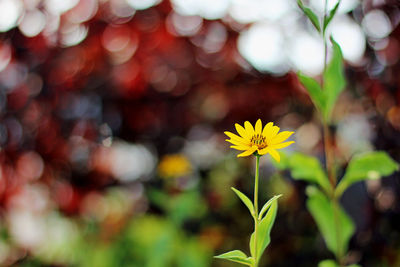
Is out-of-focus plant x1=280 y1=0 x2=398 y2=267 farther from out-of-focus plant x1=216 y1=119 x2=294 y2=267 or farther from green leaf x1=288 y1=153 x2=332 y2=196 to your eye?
out-of-focus plant x1=216 y1=119 x2=294 y2=267

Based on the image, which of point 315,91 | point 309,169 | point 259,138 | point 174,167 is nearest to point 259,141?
point 259,138

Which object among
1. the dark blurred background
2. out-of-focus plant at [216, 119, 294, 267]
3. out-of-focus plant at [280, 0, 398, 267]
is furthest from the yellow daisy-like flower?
the dark blurred background

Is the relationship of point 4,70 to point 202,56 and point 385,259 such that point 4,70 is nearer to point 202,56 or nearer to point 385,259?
point 202,56

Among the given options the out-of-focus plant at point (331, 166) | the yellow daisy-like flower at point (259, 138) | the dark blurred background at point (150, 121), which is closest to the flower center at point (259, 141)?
the yellow daisy-like flower at point (259, 138)

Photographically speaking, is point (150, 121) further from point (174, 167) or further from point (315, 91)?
point (315, 91)

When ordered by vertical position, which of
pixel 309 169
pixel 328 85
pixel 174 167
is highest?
pixel 328 85

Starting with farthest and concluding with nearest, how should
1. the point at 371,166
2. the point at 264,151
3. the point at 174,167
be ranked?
1. the point at 174,167
2. the point at 371,166
3. the point at 264,151

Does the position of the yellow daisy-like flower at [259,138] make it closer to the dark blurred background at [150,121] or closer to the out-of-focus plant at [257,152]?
the out-of-focus plant at [257,152]
